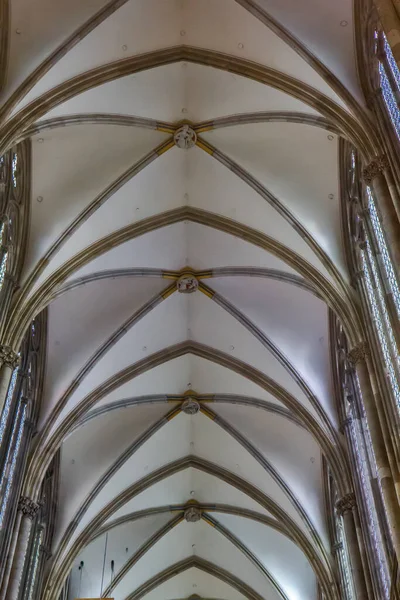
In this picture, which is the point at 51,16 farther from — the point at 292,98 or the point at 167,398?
the point at 167,398

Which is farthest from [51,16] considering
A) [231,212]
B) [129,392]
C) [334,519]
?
[334,519]

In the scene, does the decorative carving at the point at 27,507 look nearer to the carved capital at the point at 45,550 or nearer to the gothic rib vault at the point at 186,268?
the gothic rib vault at the point at 186,268

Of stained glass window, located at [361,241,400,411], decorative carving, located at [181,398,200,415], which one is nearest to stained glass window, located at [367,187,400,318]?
stained glass window, located at [361,241,400,411]

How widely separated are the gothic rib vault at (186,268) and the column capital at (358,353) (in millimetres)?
1037

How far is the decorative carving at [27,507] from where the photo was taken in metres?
16.9

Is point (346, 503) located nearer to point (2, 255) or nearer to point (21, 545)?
point (21, 545)

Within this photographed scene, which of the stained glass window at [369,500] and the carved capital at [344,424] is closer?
the stained glass window at [369,500]

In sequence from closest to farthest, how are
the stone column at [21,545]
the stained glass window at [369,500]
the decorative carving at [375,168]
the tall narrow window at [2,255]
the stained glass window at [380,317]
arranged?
the decorative carving at [375,168]
the stained glass window at [380,317]
the stained glass window at [369,500]
the tall narrow window at [2,255]
the stone column at [21,545]

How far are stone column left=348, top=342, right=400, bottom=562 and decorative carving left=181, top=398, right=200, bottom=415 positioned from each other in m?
8.98

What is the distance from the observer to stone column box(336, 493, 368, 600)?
15.5 m

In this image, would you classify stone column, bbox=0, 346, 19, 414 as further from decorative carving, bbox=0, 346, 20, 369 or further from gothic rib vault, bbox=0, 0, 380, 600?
gothic rib vault, bbox=0, 0, 380, 600

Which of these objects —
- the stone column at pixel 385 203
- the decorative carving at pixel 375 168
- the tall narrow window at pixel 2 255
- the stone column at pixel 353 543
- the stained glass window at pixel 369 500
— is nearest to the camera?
the stone column at pixel 385 203

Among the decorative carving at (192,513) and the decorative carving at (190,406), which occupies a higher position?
the decorative carving at (190,406)

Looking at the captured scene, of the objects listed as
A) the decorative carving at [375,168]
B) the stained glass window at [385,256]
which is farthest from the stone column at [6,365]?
the decorative carving at [375,168]
